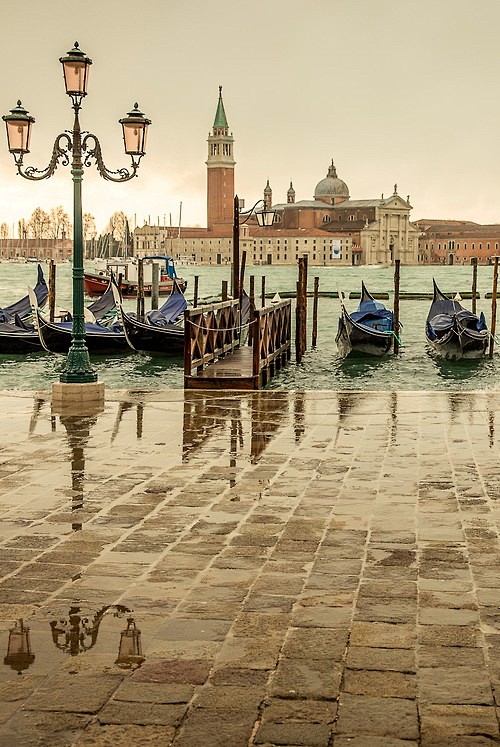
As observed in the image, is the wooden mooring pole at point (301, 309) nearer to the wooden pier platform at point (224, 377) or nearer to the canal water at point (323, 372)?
the canal water at point (323, 372)

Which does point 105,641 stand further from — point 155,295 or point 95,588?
point 155,295

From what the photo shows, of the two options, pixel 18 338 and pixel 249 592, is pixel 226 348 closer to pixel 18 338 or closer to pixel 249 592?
pixel 18 338

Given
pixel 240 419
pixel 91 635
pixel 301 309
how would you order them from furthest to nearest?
pixel 301 309 < pixel 240 419 < pixel 91 635

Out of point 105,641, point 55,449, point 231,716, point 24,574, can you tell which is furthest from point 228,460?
point 231,716

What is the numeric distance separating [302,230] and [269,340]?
120048mm

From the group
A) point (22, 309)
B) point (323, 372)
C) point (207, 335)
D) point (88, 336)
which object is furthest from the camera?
point (22, 309)

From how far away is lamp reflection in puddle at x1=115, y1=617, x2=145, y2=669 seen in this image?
11.0ft

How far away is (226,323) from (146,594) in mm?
12325

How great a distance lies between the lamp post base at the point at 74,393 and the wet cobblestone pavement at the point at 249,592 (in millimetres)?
1973

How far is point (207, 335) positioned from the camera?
1376 cm

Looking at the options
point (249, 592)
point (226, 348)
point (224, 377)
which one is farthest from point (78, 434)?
point (226, 348)

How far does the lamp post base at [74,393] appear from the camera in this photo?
384 inches

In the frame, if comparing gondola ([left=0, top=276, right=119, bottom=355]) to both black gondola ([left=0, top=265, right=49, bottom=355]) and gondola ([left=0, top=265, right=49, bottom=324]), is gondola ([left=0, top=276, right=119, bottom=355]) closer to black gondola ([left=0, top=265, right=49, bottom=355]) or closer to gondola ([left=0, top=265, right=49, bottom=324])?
black gondola ([left=0, top=265, right=49, bottom=355])

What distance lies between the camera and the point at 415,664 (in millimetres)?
3344
